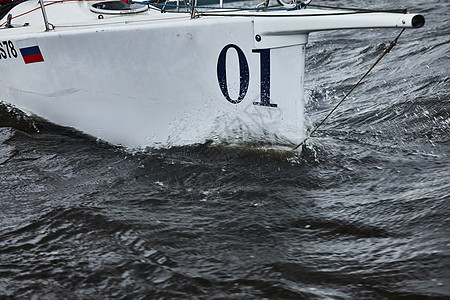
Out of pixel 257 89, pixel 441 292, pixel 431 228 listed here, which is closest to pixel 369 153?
pixel 257 89

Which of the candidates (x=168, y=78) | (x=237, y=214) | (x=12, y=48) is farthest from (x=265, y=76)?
(x=12, y=48)

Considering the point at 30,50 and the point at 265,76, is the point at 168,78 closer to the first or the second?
the point at 265,76

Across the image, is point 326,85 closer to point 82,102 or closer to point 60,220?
point 82,102

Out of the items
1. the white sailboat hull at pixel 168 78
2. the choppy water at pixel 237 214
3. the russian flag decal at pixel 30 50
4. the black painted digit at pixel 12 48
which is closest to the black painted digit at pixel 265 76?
the white sailboat hull at pixel 168 78

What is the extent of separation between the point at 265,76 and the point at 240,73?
17cm

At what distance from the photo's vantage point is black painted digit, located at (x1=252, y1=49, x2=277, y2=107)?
3.38m

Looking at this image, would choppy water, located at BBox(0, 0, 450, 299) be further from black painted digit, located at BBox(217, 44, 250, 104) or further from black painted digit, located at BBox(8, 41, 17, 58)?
black painted digit, located at BBox(8, 41, 17, 58)

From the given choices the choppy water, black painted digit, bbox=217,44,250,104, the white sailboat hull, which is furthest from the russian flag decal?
black painted digit, bbox=217,44,250,104

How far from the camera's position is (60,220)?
9.81ft

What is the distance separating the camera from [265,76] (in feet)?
11.3

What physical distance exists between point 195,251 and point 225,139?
55.6 inches

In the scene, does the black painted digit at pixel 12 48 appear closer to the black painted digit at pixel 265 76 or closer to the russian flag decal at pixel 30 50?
the russian flag decal at pixel 30 50

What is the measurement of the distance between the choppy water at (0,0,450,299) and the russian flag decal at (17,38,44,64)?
25.3 inches

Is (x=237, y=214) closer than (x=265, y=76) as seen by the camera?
Yes
